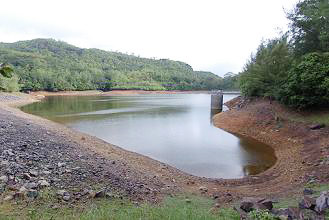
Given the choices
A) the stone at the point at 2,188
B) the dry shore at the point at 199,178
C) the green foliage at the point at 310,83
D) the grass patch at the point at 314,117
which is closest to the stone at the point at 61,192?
the dry shore at the point at 199,178

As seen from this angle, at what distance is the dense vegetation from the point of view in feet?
49.8

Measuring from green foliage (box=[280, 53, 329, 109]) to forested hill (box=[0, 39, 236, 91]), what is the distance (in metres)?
63.9

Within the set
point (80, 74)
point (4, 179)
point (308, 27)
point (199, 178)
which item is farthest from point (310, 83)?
point (80, 74)

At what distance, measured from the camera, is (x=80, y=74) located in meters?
90.1

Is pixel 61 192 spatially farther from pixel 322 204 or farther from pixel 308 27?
pixel 308 27

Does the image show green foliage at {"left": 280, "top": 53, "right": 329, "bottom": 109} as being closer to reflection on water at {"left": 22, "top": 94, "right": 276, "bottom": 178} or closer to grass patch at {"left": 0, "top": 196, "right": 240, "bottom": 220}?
reflection on water at {"left": 22, "top": 94, "right": 276, "bottom": 178}

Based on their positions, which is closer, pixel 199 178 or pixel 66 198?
pixel 66 198

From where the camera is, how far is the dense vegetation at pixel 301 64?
49.8ft

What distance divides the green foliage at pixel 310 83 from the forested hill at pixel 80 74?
6385 centimetres

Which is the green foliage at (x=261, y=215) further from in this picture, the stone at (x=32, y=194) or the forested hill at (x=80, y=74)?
the forested hill at (x=80, y=74)

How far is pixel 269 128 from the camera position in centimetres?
1722

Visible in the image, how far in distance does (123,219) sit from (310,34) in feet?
64.7

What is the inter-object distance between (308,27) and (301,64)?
3.77m

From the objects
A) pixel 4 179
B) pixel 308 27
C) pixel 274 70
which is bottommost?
pixel 4 179
